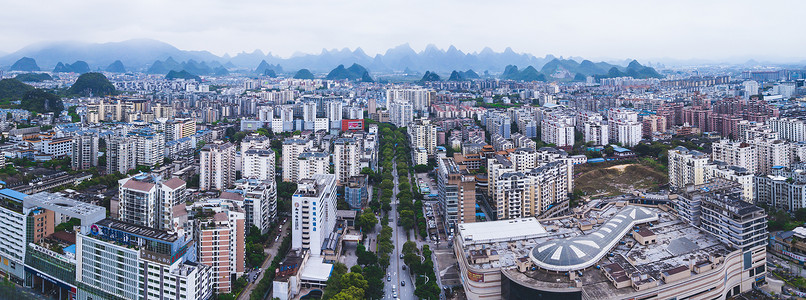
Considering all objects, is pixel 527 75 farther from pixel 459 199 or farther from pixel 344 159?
pixel 459 199

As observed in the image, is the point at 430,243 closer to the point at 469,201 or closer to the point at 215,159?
the point at 469,201

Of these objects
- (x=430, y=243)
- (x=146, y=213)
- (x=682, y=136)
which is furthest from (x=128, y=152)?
(x=682, y=136)

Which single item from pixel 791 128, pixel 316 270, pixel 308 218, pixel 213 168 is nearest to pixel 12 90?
pixel 213 168

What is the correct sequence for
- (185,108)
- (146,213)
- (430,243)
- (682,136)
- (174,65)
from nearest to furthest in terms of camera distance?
(146,213) < (430,243) < (682,136) < (185,108) < (174,65)

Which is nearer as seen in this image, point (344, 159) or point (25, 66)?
point (344, 159)

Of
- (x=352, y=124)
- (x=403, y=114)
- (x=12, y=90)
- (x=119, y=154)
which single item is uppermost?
(x=12, y=90)

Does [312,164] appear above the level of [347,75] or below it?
below
